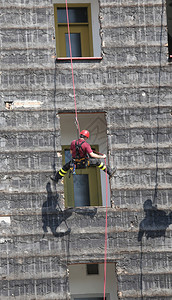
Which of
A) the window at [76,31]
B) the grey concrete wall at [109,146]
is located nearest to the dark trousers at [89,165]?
the grey concrete wall at [109,146]

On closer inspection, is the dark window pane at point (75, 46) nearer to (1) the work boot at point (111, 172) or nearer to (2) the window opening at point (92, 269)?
(1) the work boot at point (111, 172)

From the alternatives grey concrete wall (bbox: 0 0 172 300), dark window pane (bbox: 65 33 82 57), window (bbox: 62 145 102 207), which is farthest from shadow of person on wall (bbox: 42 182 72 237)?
dark window pane (bbox: 65 33 82 57)

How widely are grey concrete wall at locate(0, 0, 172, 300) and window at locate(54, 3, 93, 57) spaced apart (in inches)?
47.4

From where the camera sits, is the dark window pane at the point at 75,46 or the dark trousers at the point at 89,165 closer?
the dark trousers at the point at 89,165

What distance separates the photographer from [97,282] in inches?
848

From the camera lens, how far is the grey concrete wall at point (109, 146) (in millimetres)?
20031

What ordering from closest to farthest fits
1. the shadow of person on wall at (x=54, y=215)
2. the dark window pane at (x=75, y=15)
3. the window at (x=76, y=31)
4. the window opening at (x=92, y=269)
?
the shadow of person on wall at (x=54, y=215) → the window opening at (x=92, y=269) → the window at (x=76, y=31) → the dark window pane at (x=75, y=15)

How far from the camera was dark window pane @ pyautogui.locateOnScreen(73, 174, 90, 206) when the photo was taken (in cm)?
2228

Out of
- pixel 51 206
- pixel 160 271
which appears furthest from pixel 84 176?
pixel 160 271

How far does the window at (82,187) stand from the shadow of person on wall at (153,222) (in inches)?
82.7

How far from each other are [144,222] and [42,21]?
609cm

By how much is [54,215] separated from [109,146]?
2357mm

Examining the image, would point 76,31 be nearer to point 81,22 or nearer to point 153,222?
point 81,22

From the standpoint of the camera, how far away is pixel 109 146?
2083 centimetres
